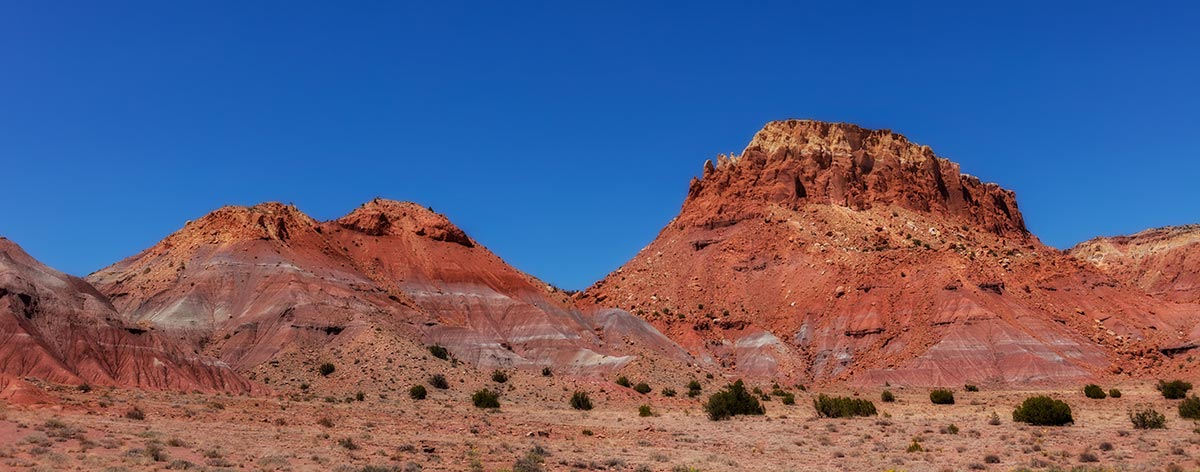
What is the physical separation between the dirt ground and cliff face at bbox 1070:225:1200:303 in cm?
9603

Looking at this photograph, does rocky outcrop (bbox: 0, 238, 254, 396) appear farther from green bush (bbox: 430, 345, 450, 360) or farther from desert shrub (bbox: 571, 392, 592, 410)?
desert shrub (bbox: 571, 392, 592, 410)

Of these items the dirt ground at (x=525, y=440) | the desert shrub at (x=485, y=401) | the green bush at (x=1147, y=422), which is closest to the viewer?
the dirt ground at (x=525, y=440)

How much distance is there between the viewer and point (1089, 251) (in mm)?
160375

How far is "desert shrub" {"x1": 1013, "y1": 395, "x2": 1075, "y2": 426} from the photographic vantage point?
3266 cm

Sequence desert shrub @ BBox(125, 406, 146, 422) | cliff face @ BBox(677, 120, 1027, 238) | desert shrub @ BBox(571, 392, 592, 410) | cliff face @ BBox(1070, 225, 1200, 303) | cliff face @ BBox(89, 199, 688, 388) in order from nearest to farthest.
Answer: desert shrub @ BBox(125, 406, 146, 422)
desert shrub @ BBox(571, 392, 592, 410)
cliff face @ BBox(89, 199, 688, 388)
cliff face @ BBox(677, 120, 1027, 238)
cliff face @ BBox(1070, 225, 1200, 303)

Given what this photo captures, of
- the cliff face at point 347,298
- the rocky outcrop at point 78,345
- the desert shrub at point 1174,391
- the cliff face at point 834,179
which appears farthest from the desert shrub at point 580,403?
the cliff face at point 834,179

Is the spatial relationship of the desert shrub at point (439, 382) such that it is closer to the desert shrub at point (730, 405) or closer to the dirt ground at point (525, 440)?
the dirt ground at point (525, 440)

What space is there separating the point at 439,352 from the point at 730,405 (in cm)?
2813

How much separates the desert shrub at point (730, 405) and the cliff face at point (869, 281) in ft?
92.0

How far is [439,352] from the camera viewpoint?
63938 mm

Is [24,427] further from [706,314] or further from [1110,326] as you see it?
[1110,326]

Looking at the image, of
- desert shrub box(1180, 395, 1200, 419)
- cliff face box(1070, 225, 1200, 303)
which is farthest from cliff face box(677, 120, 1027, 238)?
desert shrub box(1180, 395, 1200, 419)

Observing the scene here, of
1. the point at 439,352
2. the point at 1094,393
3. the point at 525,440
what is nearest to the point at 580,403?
the point at 439,352

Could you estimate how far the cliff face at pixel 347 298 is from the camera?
63.0 meters
